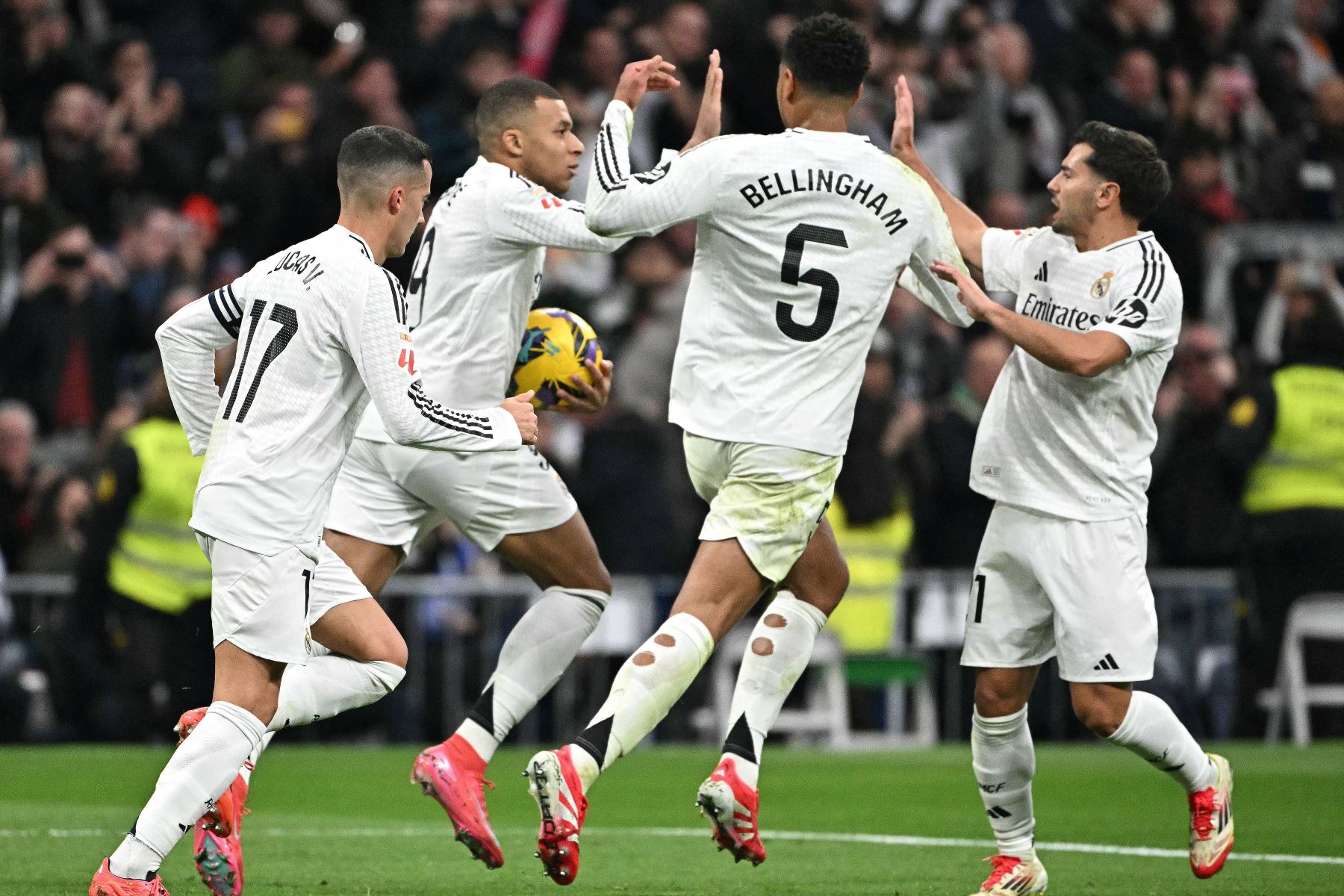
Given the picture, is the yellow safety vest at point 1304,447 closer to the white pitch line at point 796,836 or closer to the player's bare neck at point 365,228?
the white pitch line at point 796,836

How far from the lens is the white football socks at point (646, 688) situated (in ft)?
21.5

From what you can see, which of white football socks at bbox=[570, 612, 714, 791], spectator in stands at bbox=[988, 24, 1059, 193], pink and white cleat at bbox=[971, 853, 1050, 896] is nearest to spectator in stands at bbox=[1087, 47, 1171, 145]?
spectator in stands at bbox=[988, 24, 1059, 193]

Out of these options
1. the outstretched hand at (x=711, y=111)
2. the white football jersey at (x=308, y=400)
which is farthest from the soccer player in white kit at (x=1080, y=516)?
the white football jersey at (x=308, y=400)

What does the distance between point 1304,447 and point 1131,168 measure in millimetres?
7005

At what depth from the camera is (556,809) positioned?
6.32m

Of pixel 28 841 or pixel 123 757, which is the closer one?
pixel 28 841

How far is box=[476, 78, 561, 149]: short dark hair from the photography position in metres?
7.94

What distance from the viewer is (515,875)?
7809mm

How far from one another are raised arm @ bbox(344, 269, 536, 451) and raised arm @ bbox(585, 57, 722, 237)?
788mm

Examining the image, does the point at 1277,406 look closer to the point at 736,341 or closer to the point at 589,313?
the point at 589,313

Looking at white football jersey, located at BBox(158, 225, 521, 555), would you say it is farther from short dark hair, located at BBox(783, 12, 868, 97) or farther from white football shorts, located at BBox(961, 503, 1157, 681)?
white football shorts, located at BBox(961, 503, 1157, 681)

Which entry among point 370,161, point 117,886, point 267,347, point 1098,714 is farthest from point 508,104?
point 117,886

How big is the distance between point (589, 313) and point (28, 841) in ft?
24.8

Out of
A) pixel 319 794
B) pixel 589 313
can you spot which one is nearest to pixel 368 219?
pixel 319 794
